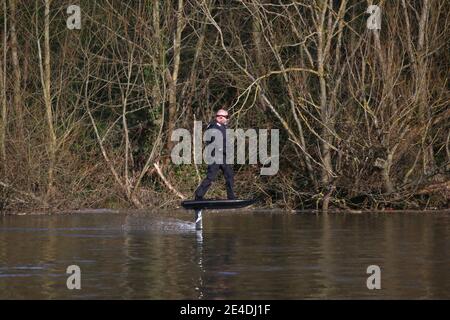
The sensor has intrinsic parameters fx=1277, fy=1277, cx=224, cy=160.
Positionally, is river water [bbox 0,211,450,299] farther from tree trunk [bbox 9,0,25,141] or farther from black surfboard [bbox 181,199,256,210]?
tree trunk [bbox 9,0,25,141]

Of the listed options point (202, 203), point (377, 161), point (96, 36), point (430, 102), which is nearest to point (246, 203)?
point (202, 203)

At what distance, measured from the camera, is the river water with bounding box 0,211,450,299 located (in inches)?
602

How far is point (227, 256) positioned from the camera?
1902 cm

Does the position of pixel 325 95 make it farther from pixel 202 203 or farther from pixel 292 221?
pixel 202 203

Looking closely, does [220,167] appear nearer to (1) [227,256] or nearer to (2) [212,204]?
(2) [212,204]

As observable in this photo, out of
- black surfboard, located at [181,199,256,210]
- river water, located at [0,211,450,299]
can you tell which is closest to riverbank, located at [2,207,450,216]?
river water, located at [0,211,450,299]

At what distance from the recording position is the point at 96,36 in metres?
31.0

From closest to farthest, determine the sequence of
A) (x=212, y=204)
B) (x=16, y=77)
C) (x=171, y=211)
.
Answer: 1. (x=212, y=204)
2. (x=171, y=211)
3. (x=16, y=77)

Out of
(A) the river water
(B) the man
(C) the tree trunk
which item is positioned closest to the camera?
(A) the river water

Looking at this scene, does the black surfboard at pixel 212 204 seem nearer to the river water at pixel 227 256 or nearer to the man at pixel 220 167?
the man at pixel 220 167

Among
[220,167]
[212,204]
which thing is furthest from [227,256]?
[220,167]

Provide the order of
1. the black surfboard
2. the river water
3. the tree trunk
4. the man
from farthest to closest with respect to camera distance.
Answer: the tree trunk → the black surfboard → the man → the river water

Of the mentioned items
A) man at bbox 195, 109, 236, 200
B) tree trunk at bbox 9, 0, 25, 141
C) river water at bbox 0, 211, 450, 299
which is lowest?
river water at bbox 0, 211, 450, 299

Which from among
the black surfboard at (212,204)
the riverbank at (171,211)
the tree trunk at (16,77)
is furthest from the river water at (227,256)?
the tree trunk at (16,77)
